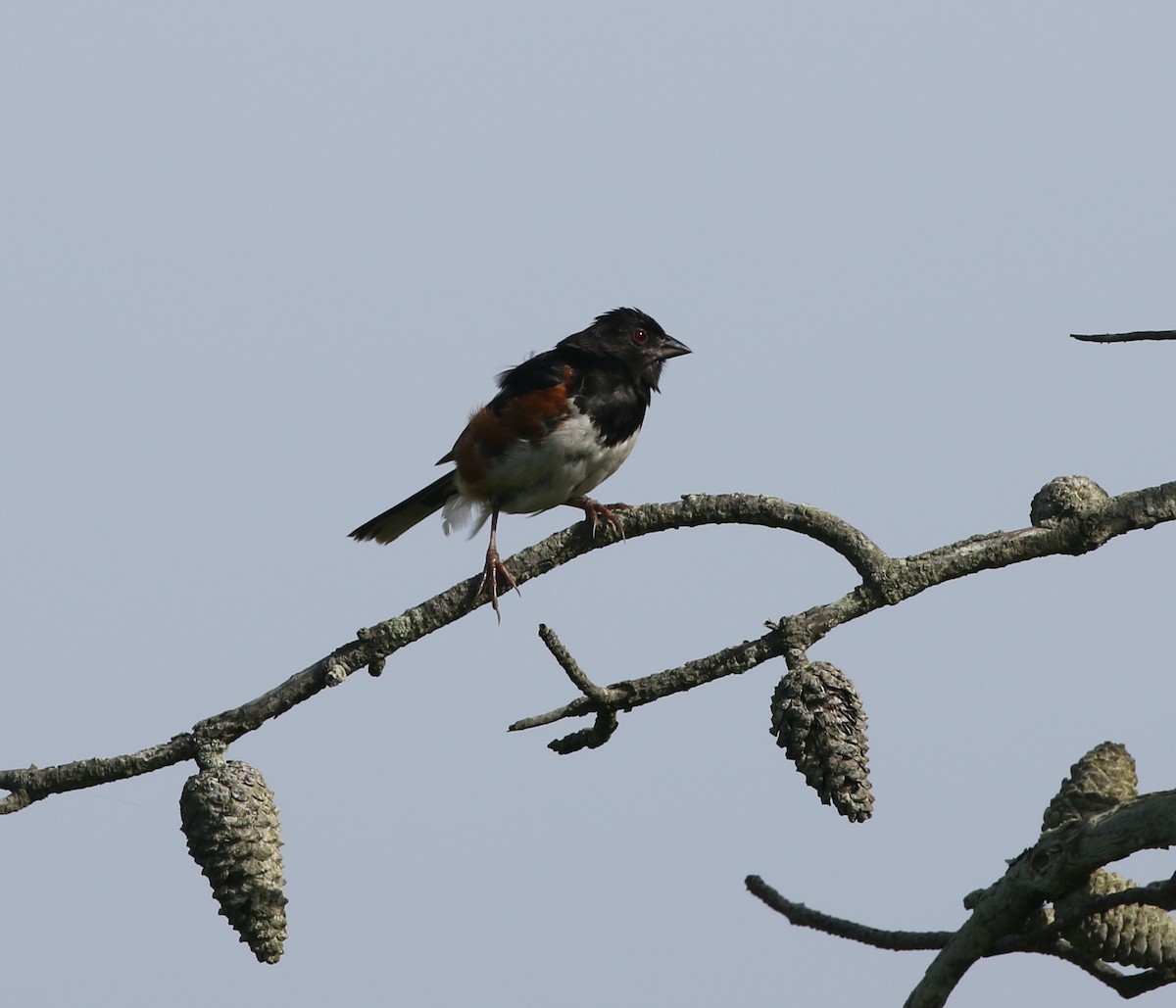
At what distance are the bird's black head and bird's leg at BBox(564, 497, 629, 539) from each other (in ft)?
2.31

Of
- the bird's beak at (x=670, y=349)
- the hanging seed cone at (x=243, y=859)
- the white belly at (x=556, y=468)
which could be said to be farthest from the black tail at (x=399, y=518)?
the hanging seed cone at (x=243, y=859)

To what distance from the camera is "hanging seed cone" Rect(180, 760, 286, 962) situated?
2932mm

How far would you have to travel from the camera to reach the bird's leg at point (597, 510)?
3.51 meters

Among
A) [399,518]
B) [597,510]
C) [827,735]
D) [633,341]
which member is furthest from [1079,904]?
[399,518]

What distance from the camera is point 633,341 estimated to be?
17.7 ft

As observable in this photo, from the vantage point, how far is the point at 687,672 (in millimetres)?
3133

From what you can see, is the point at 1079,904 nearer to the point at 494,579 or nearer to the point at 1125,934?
the point at 1125,934

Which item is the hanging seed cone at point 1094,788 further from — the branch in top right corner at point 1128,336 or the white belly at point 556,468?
the white belly at point 556,468

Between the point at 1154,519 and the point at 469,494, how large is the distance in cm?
250

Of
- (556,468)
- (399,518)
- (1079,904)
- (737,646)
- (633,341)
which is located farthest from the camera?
(399,518)

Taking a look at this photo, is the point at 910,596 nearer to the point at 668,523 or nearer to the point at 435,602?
the point at 668,523

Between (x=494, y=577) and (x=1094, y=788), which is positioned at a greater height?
(x=494, y=577)

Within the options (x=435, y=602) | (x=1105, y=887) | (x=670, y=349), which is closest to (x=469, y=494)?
(x=670, y=349)

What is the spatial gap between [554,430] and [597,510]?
0.60 meters
